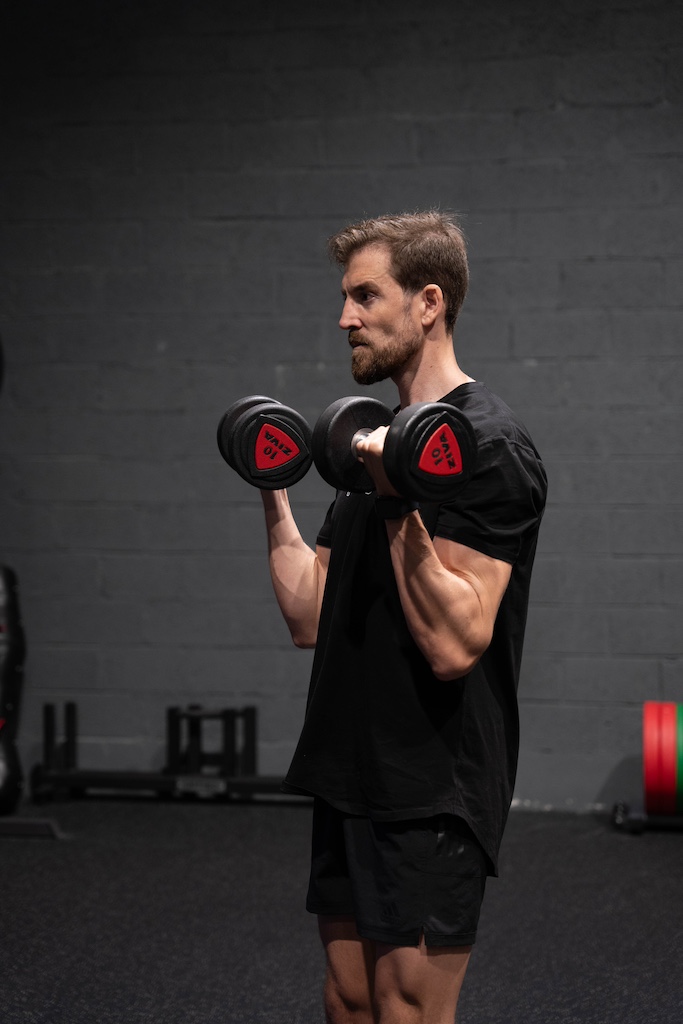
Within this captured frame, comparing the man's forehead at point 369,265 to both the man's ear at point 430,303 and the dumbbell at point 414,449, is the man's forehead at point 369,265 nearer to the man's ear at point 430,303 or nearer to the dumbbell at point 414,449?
the man's ear at point 430,303

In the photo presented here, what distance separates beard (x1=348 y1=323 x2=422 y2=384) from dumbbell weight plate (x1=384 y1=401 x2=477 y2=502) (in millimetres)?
229

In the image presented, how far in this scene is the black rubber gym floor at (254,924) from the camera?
258 centimetres

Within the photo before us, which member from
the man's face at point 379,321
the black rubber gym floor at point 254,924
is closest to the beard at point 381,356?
the man's face at point 379,321

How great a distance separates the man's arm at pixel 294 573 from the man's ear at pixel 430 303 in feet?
1.21

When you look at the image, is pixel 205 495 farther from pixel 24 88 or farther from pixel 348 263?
pixel 348 263

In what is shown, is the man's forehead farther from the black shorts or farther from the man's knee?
the man's knee

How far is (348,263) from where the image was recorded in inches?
65.7

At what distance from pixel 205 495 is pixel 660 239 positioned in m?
1.92

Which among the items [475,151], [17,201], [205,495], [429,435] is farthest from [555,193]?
[429,435]

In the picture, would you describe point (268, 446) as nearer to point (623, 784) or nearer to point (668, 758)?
point (668, 758)

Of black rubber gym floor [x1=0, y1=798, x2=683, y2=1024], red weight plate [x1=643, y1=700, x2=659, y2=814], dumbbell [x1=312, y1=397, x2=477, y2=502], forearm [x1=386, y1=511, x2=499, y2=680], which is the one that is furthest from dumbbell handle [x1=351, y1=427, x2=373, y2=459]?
red weight plate [x1=643, y1=700, x2=659, y2=814]

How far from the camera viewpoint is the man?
1469mm

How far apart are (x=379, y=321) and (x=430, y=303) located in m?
0.08

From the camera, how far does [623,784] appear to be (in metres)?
4.29
